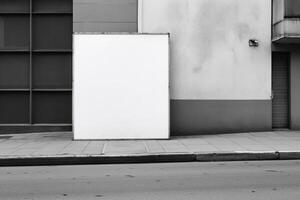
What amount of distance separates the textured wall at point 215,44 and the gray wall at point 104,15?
434 millimetres

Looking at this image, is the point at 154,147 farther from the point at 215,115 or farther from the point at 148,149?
the point at 215,115

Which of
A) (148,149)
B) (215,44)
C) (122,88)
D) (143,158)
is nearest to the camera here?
(143,158)

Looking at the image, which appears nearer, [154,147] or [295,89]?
[154,147]

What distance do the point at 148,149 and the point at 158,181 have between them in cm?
349

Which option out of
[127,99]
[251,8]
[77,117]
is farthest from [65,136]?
[251,8]

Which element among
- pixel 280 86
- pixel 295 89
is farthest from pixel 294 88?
pixel 280 86

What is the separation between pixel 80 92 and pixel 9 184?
19.1ft

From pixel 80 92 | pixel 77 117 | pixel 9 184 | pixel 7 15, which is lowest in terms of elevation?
pixel 9 184

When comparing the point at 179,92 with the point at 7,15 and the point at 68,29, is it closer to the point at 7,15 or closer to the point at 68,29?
the point at 68,29

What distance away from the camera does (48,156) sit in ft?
33.7

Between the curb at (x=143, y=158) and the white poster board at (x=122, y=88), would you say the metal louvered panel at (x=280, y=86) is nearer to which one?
the white poster board at (x=122, y=88)

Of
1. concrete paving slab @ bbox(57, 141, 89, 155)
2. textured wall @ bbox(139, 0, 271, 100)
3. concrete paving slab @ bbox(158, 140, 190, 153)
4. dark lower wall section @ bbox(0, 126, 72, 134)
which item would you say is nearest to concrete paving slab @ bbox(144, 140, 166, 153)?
concrete paving slab @ bbox(158, 140, 190, 153)

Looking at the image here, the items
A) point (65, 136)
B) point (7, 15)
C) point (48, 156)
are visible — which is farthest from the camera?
point (7, 15)

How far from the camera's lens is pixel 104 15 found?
14672 mm
